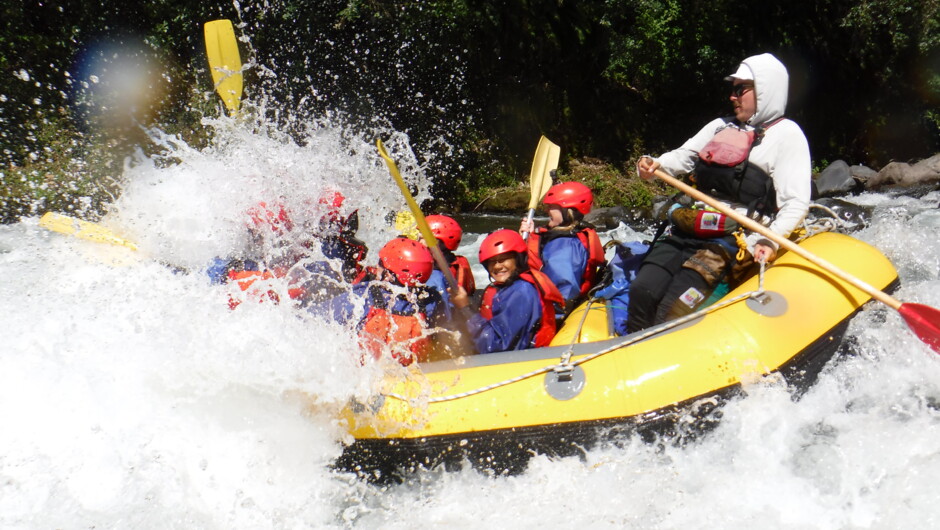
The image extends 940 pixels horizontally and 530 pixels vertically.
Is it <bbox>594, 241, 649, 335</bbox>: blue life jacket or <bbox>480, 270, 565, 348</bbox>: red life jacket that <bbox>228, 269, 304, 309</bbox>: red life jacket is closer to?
<bbox>480, 270, 565, 348</bbox>: red life jacket

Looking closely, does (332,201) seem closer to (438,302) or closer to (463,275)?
(463,275)

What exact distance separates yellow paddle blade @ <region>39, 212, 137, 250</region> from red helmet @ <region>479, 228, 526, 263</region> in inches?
113

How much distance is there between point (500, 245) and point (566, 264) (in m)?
0.56

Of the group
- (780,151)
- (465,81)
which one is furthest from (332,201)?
(465,81)

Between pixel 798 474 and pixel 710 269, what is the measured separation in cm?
97

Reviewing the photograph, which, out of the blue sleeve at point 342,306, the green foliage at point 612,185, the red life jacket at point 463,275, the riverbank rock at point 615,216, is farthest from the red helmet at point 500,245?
the green foliage at point 612,185

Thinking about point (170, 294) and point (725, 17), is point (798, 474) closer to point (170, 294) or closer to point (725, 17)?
point (170, 294)

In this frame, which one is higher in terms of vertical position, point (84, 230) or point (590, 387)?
point (590, 387)

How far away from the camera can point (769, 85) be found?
329 cm

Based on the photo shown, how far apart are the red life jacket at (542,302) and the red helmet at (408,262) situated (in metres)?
0.31

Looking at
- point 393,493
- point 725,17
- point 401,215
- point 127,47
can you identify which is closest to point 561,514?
point 393,493

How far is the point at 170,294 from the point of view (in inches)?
135

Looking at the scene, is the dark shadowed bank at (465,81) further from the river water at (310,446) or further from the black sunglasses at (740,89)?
the river water at (310,446)

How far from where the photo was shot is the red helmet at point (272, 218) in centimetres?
381
